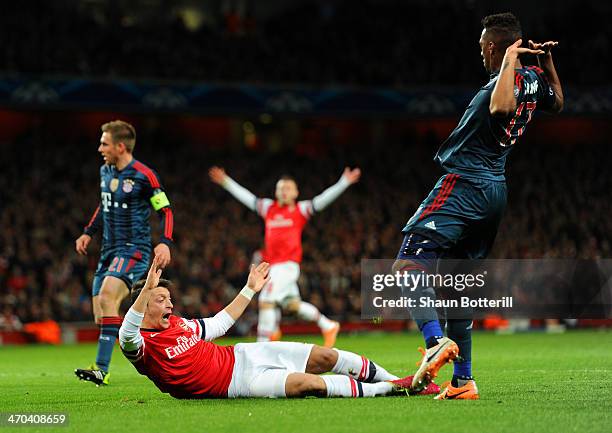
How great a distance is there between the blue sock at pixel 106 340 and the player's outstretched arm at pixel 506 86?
4.48 m

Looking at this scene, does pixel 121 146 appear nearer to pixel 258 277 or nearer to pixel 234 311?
pixel 234 311

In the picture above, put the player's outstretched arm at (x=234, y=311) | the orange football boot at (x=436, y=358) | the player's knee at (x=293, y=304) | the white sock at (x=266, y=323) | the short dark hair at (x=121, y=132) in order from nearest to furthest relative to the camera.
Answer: the orange football boot at (x=436, y=358) → the player's outstretched arm at (x=234, y=311) → the short dark hair at (x=121, y=132) → the white sock at (x=266, y=323) → the player's knee at (x=293, y=304)

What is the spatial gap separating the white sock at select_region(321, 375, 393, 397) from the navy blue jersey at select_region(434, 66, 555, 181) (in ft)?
5.23

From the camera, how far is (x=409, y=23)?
32.6 meters

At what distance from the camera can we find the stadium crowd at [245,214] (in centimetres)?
2178

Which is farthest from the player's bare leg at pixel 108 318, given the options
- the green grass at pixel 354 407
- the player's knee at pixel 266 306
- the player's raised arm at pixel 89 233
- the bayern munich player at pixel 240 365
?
the player's knee at pixel 266 306

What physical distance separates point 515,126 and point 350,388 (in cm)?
215

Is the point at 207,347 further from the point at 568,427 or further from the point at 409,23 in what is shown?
the point at 409,23

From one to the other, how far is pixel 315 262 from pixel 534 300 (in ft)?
20.3

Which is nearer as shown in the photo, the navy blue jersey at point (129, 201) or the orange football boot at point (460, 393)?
the orange football boot at point (460, 393)

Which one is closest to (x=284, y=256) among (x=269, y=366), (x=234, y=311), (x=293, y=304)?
(x=293, y=304)

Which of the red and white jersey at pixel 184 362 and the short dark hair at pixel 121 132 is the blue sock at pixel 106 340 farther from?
the red and white jersey at pixel 184 362

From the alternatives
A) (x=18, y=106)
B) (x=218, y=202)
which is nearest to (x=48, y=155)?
(x=18, y=106)

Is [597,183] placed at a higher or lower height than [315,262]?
higher
